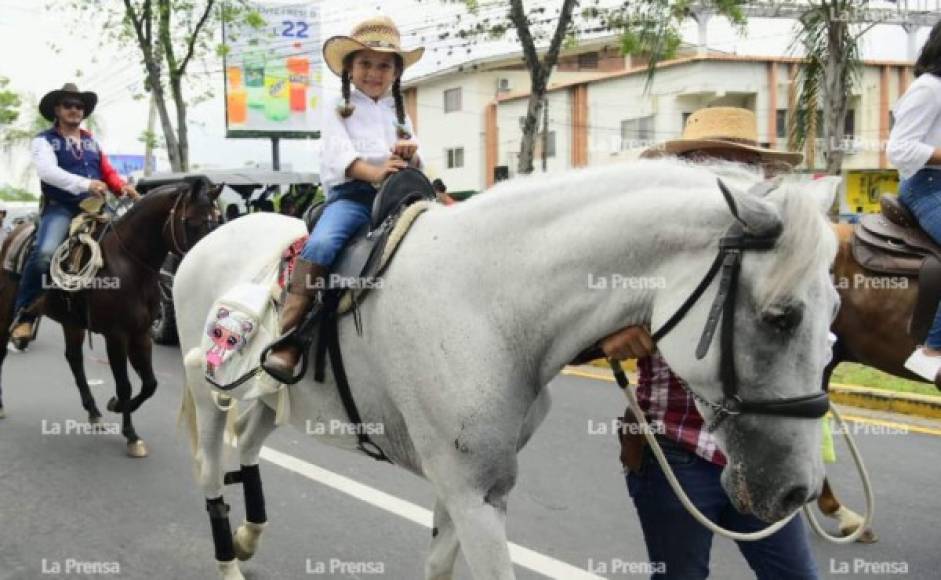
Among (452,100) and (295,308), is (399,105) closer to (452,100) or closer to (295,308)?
(295,308)

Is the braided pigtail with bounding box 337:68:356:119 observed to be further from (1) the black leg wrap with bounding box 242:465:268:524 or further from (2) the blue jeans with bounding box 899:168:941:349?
(2) the blue jeans with bounding box 899:168:941:349

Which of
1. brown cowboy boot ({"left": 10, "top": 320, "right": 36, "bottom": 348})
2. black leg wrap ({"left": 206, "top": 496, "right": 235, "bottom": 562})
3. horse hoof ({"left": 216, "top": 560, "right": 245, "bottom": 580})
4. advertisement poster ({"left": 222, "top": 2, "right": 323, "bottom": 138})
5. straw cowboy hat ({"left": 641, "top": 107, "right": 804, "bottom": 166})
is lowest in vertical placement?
horse hoof ({"left": 216, "top": 560, "right": 245, "bottom": 580})

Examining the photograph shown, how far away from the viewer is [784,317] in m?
2.00

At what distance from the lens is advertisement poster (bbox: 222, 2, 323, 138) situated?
27.8 meters

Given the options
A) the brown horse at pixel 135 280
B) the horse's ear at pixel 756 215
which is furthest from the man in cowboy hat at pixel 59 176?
the horse's ear at pixel 756 215

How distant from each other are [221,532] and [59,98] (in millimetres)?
4358

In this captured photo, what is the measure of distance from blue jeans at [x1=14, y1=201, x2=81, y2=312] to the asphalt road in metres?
1.17

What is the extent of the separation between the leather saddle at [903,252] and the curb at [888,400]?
117 inches

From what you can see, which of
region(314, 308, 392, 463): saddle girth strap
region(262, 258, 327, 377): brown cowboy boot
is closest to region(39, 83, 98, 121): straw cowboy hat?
region(262, 258, 327, 377): brown cowboy boot

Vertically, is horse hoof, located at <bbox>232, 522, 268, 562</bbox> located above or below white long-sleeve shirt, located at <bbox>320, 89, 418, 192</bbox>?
below

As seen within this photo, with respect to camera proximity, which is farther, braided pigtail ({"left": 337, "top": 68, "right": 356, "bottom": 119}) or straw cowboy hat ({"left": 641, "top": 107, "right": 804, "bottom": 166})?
braided pigtail ({"left": 337, "top": 68, "right": 356, "bottom": 119})
